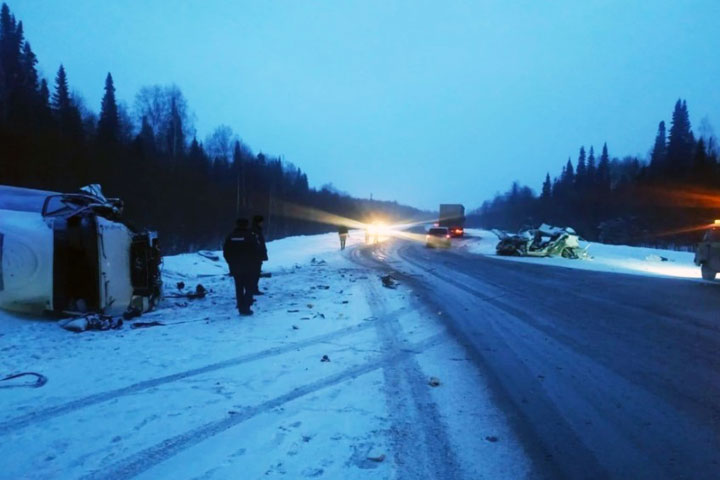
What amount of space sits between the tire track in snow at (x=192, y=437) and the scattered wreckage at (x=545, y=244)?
25.8 meters

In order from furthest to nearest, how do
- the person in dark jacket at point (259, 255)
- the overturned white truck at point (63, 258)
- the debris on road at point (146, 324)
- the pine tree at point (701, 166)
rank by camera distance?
A: the pine tree at point (701, 166), the person in dark jacket at point (259, 255), the debris on road at point (146, 324), the overturned white truck at point (63, 258)

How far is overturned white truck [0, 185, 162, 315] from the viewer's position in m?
8.04

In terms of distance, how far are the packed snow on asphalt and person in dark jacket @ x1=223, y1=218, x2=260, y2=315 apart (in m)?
0.85

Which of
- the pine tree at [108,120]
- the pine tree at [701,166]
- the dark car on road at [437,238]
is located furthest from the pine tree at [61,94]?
the pine tree at [701,166]

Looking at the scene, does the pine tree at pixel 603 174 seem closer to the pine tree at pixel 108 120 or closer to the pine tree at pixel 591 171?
the pine tree at pixel 591 171

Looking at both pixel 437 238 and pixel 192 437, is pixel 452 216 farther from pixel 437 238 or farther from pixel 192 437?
pixel 192 437

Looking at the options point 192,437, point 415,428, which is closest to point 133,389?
point 192,437

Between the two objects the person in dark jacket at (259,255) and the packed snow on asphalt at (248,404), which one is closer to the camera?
the packed snow on asphalt at (248,404)

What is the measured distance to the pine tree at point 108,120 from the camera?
54.6 metres

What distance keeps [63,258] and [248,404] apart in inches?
222

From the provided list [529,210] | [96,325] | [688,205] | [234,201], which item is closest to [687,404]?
[96,325]

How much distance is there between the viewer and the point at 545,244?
29484mm

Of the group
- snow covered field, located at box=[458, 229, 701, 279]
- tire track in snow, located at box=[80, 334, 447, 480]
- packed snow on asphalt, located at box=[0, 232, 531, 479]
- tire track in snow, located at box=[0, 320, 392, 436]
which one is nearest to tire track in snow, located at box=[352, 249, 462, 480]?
packed snow on asphalt, located at box=[0, 232, 531, 479]

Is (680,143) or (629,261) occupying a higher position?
(680,143)
